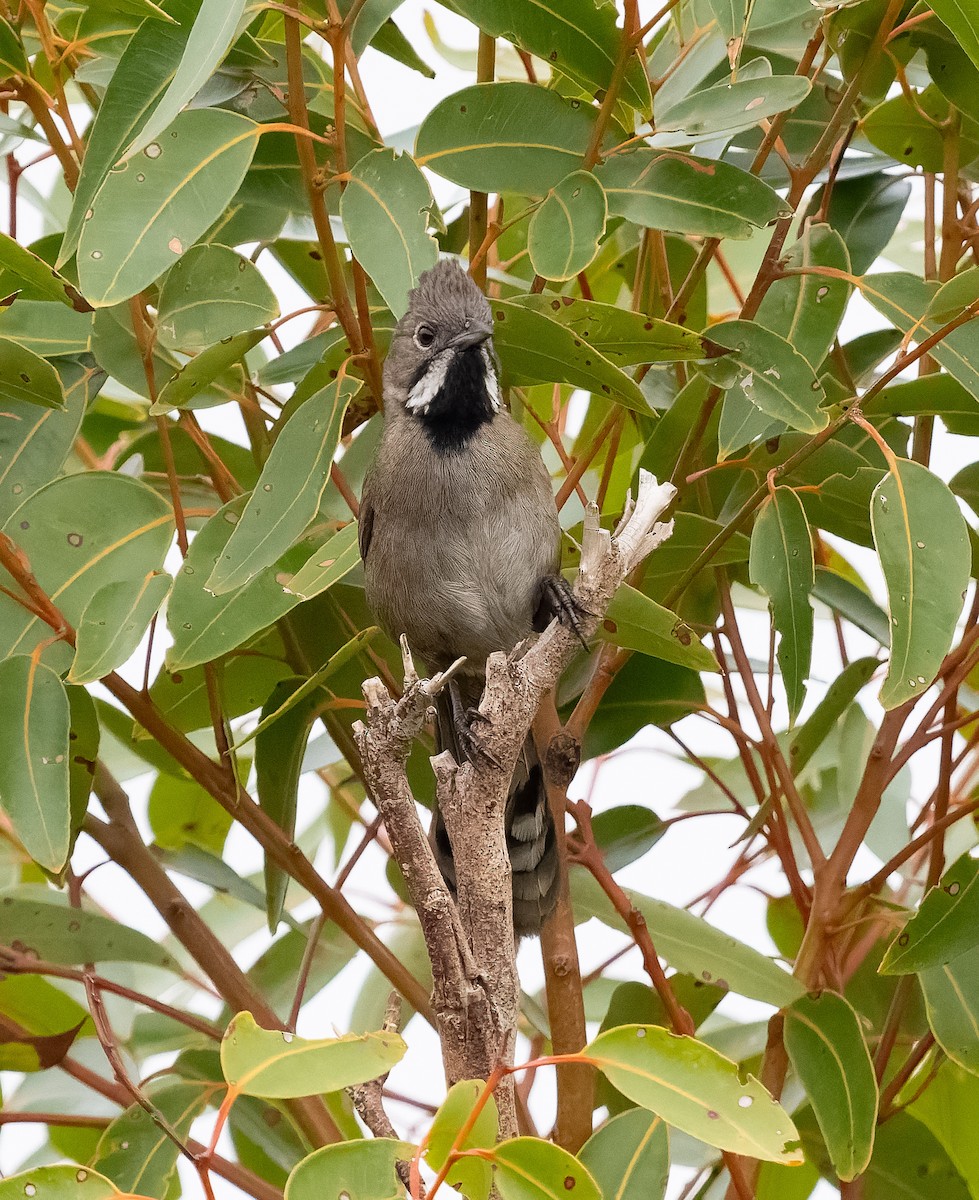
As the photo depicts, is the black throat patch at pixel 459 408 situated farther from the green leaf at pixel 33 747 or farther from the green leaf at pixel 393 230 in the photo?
the green leaf at pixel 33 747

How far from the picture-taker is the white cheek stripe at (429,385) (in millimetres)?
3053

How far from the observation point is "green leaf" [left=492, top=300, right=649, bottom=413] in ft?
7.42

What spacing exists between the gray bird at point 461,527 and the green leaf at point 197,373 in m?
0.66

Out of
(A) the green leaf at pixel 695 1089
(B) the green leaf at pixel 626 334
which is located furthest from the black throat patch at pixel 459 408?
(A) the green leaf at pixel 695 1089

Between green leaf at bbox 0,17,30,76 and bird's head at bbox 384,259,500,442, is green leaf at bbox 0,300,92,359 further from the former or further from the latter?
bird's head at bbox 384,259,500,442

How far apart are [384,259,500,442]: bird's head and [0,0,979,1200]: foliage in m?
0.11

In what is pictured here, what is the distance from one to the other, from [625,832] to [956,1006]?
2.55 ft

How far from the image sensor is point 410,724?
7.04 ft

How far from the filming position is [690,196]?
2.32 m

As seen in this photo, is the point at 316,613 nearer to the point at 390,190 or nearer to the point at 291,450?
the point at 291,450

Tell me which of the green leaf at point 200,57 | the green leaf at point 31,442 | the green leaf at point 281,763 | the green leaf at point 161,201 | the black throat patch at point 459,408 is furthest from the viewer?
the black throat patch at point 459,408

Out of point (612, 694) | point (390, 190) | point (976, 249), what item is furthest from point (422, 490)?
point (976, 249)

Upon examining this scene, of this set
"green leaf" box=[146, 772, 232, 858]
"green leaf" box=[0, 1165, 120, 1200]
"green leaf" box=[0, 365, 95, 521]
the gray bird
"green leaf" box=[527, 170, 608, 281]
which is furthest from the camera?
"green leaf" box=[146, 772, 232, 858]

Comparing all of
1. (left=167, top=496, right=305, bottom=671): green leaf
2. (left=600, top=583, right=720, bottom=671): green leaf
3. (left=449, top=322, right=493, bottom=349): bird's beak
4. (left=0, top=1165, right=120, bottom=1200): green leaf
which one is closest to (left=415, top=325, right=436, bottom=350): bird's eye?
(left=449, top=322, right=493, bottom=349): bird's beak
